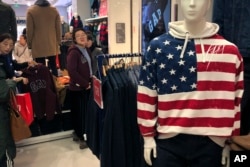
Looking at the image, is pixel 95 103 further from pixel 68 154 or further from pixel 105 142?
pixel 68 154

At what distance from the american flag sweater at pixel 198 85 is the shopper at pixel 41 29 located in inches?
106

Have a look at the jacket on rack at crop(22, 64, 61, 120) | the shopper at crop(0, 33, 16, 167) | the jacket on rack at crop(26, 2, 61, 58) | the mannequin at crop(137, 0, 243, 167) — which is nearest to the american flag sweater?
the mannequin at crop(137, 0, 243, 167)

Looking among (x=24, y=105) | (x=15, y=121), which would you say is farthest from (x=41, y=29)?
(x=15, y=121)

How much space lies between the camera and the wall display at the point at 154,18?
2.83 metres

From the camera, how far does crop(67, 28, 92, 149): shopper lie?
277 cm

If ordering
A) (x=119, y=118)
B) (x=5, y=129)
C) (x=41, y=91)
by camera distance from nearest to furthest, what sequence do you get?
(x=119, y=118) < (x=5, y=129) < (x=41, y=91)

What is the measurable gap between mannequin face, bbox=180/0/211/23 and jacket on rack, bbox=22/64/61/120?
221 cm

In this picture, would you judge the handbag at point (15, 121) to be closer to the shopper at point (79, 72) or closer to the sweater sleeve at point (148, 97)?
the shopper at point (79, 72)

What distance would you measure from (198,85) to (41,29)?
2.88 m

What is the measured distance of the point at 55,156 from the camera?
9.20 ft

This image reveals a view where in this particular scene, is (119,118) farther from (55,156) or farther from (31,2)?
(31,2)

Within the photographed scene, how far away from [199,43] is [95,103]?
888 millimetres

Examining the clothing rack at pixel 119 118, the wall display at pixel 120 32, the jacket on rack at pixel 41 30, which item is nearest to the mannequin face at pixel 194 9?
the clothing rack at pixel 119 118

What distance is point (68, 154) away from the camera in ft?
9.34
